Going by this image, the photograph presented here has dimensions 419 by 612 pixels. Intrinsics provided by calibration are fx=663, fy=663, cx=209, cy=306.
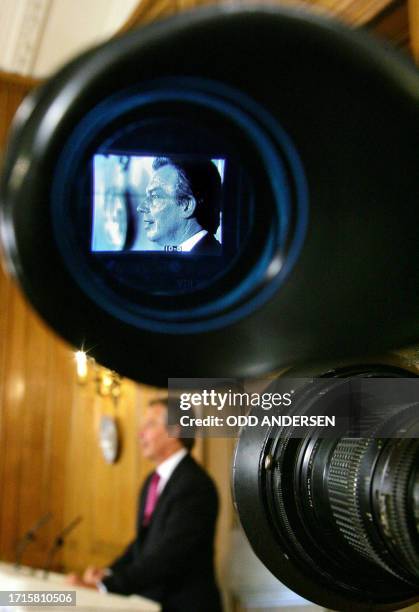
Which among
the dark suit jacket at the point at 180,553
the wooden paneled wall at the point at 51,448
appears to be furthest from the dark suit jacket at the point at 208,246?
the wooden paneled wall at the point at 51,448

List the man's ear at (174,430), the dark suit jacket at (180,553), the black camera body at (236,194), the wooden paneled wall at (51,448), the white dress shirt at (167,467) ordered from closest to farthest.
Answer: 1. the black camera body at (236,194)
2. the man's ear at (174,430)
3. the dark suit jacket at (180,553)
4. the white dress shirt at (167,467)
5. the wooden paneled wall at (51,448)

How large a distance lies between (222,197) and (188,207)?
0.8 inches

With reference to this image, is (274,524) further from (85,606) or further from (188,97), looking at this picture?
(85,606)

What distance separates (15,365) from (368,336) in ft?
12.5

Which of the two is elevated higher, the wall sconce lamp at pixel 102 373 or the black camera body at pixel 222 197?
the black camera body at pixel 222 197

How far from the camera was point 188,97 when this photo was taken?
333 mm

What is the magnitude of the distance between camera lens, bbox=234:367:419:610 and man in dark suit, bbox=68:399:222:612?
1.22 metres

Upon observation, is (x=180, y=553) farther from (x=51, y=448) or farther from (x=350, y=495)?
(x=51, y=448)

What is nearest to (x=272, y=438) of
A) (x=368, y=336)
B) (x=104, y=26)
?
(x=368, y=336)

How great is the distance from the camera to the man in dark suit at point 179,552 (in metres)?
1.87

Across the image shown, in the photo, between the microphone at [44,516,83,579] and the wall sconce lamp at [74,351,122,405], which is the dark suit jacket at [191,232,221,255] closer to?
the wall sconce lamp at [74,351,122,405]

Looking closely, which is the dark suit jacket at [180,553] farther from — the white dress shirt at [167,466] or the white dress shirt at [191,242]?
the white dress shirt at [191,242]

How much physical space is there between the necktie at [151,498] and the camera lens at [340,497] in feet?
5.19

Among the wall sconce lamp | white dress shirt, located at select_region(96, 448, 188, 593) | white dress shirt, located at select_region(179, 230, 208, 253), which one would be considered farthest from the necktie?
white dress shirt, located at select_region(179, 230, 208, 253)
